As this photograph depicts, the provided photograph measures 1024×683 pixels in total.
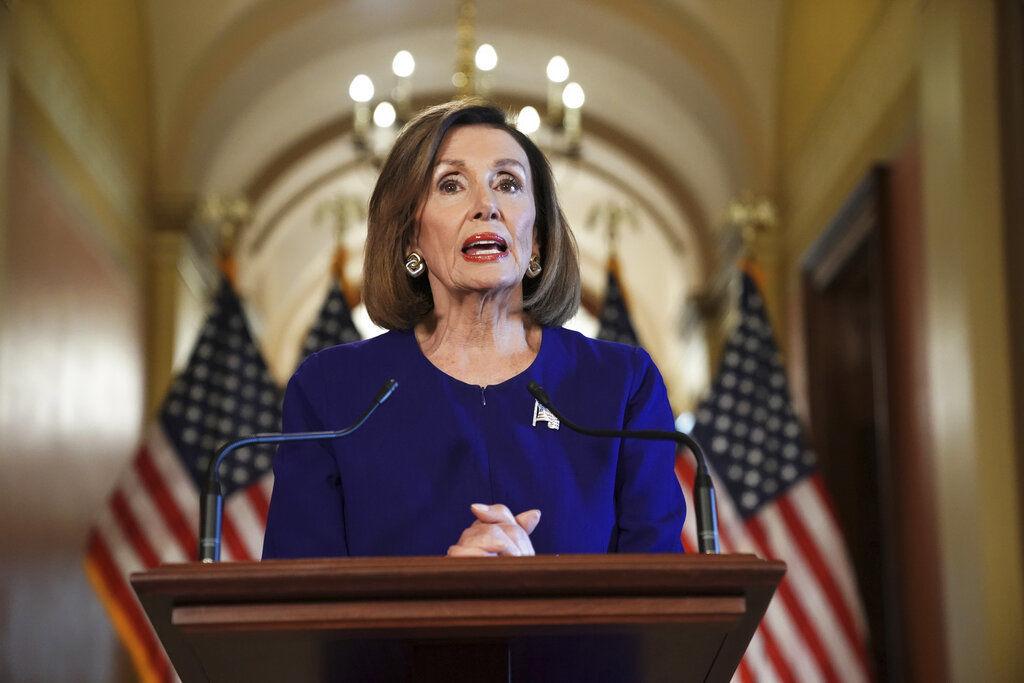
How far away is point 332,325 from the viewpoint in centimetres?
666

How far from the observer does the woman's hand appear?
1.77m


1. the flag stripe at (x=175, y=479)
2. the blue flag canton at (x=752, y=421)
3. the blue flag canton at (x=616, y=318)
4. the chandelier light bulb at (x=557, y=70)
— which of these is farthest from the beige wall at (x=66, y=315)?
the blue flag canton at (x=752, y=421)

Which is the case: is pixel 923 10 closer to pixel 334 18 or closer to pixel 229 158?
pixel 334 18

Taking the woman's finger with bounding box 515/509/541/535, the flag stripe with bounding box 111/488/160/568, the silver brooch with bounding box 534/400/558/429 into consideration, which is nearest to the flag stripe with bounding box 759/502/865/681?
the flag stripe with bounding box 111/488/160/568

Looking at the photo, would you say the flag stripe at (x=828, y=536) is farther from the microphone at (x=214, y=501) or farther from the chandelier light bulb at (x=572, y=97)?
the microphone at (x=214, y=501)

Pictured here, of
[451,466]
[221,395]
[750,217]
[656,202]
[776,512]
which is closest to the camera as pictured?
[451,466]

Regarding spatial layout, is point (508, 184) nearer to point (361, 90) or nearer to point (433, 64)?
point (361, 90)

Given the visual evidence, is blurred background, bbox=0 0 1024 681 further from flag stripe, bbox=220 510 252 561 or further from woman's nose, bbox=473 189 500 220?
woman's nose, bbox=473 189 500 220

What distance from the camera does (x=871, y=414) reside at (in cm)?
743

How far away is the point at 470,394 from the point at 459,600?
0.71 m

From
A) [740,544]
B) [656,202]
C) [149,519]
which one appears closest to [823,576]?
[740,544]

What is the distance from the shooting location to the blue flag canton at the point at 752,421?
229 inches

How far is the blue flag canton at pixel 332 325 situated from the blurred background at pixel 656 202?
0.97 ft

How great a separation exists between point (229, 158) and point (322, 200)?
259 centimetres
